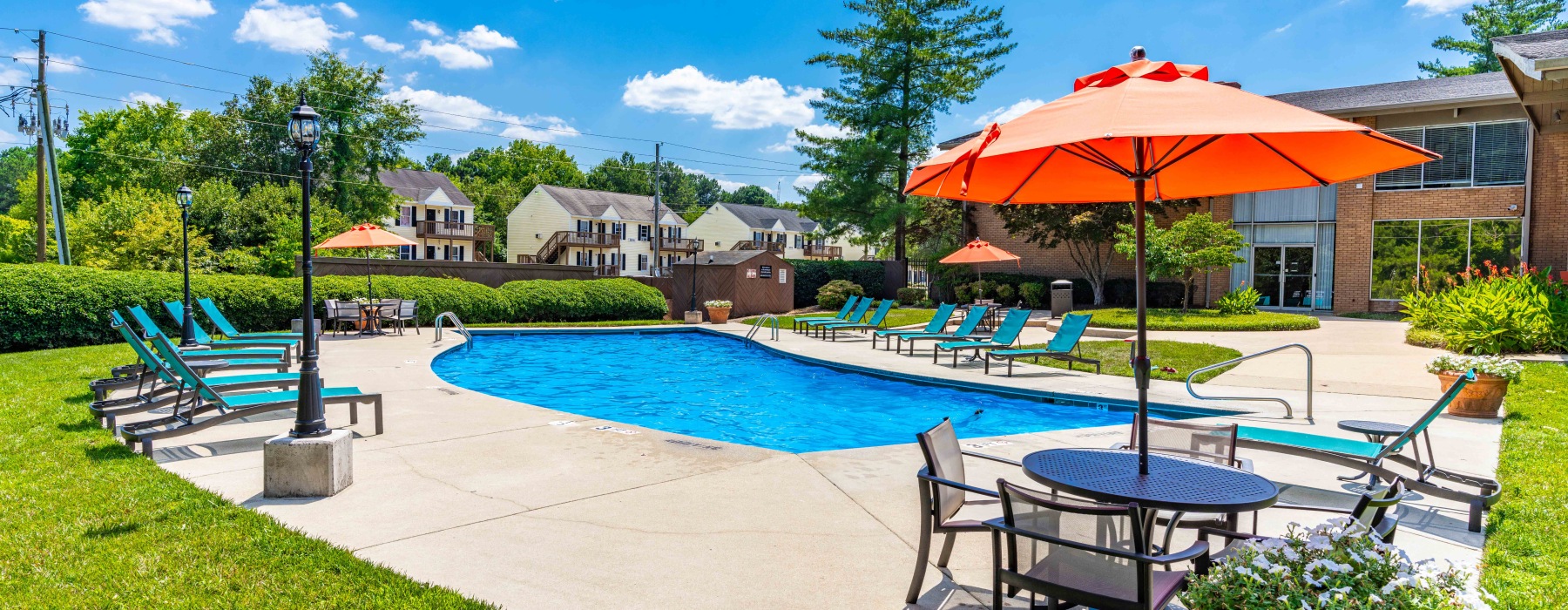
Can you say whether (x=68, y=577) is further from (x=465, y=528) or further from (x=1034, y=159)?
(x=1034, y=159)

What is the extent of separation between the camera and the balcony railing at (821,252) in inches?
2381

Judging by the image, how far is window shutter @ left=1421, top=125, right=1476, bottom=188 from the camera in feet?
71.5

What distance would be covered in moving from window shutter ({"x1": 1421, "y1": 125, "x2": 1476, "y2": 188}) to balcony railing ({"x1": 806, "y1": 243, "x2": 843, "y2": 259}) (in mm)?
39152

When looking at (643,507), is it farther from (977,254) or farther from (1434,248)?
(1434,248)

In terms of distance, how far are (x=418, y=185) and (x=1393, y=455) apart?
54.2 m

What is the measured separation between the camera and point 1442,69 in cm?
3775

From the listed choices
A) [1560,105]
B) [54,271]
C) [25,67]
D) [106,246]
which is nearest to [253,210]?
[106,246]

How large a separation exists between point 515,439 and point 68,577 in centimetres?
324

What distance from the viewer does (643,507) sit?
455cm

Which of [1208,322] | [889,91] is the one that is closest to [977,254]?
[1208,322]

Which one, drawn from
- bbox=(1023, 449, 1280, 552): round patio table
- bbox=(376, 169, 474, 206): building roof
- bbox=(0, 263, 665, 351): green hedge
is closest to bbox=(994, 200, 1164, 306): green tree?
bbox=(0, 263, 665, 351): green hedge

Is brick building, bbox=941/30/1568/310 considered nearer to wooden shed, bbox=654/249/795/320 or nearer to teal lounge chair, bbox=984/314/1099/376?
wooden shed, bbox=654/249/795/320

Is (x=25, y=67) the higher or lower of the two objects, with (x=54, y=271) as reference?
higher

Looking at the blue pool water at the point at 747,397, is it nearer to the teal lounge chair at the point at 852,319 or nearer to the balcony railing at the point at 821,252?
the teal lounge chair at the point at 852,319
